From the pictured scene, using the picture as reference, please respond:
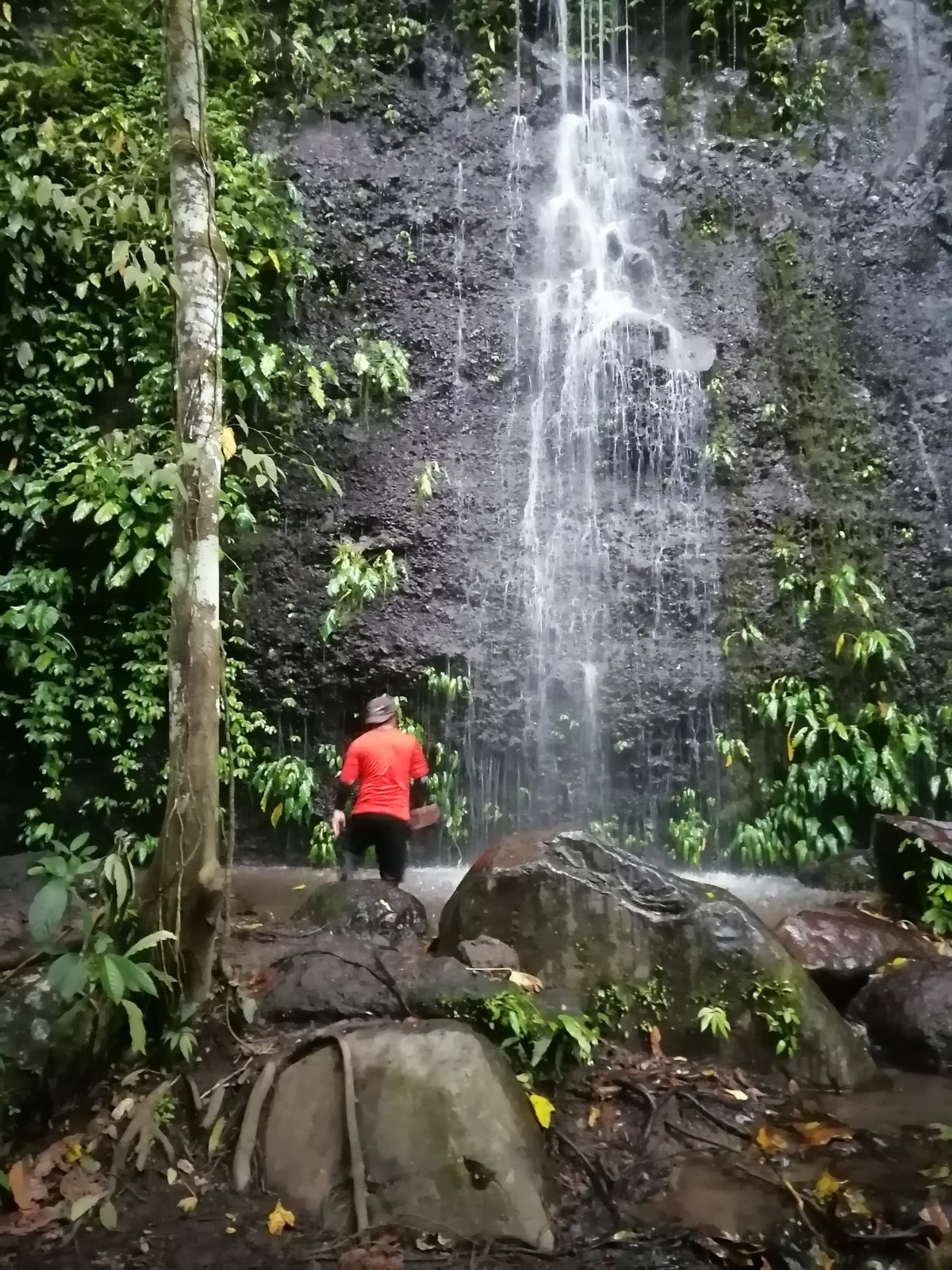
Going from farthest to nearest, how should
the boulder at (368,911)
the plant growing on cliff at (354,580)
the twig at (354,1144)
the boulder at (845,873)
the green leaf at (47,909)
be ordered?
1. the plant growing on cliff at (354,580)
2. the boulder at (845,873)
3. the boulder at (368,911)
4. the green leaf at (47,909)
5. the twig at (354,1144)

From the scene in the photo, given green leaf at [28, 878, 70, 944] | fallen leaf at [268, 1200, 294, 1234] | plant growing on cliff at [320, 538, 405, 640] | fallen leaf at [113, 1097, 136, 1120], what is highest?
plant growing on cliff at [320, 538, 405, 640]

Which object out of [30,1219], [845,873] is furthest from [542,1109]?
[845,873]

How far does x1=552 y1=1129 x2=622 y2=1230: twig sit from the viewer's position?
3447 mm

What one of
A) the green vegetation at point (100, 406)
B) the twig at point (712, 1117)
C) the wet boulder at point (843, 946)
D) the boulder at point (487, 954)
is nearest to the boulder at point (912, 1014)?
the wet boulder at point (843, 946)

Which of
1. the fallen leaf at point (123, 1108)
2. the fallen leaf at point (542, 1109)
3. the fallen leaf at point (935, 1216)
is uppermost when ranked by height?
the fallen leaf at point (123, 1108)

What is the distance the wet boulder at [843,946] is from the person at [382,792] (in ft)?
8.56

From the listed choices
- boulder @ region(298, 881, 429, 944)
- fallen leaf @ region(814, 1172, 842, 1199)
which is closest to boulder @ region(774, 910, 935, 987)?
fallen leaf @ region(814, 1172, 842, 1199)

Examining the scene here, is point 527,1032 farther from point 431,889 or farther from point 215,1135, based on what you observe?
point 431,889

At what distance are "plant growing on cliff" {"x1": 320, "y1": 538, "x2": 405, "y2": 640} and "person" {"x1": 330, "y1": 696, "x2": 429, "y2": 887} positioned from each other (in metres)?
2.12

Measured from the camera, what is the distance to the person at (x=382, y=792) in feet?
21.8

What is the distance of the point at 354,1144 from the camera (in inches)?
136

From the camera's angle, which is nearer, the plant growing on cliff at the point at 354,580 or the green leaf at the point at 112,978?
the green leaf at the point at 112,978

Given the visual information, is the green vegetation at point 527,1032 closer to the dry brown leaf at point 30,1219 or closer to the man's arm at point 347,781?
the dry brown leaf at point 30,1219

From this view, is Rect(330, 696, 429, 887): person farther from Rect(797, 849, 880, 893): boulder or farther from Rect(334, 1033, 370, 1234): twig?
Rect(797, 849, 880, 893): boulder
